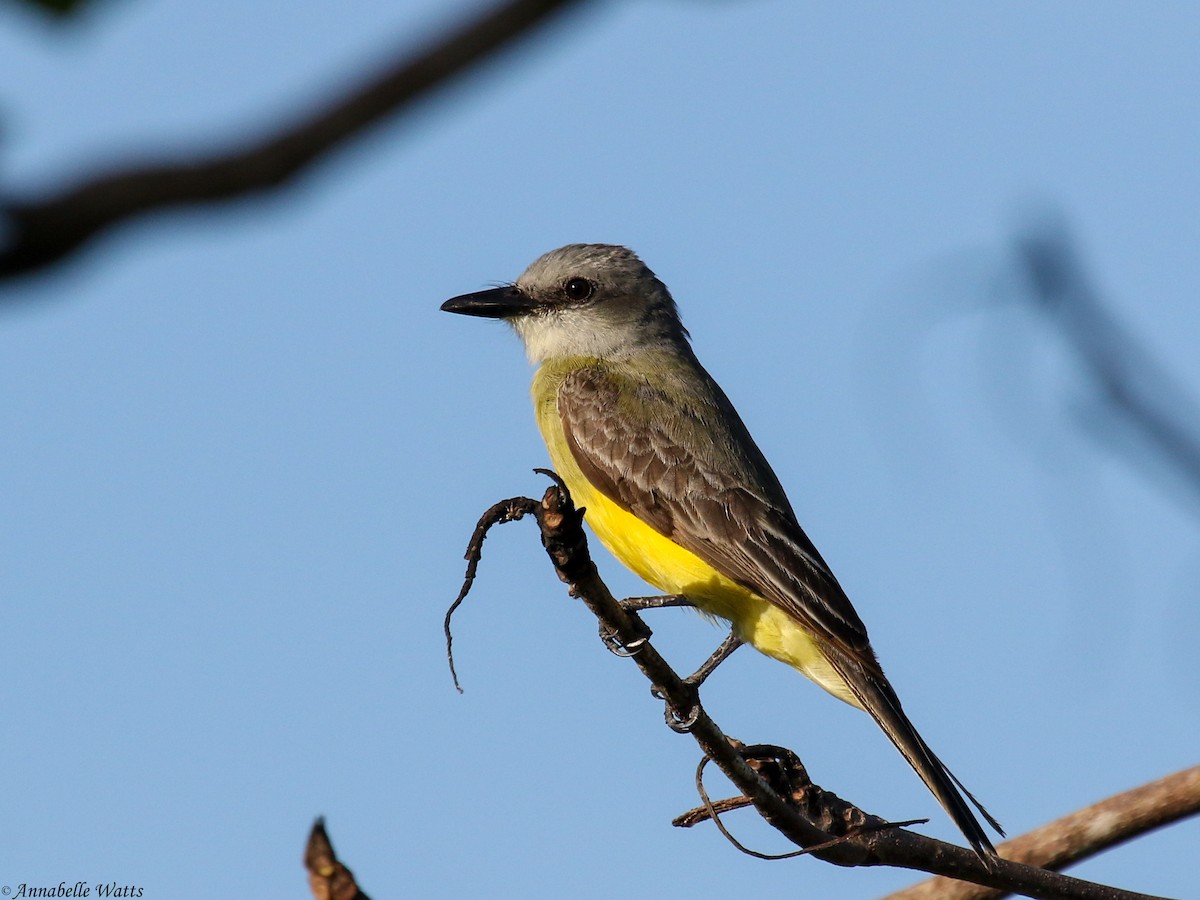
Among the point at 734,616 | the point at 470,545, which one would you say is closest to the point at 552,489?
the point at 470,545

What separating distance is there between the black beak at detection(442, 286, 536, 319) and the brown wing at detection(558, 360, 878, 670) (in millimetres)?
962

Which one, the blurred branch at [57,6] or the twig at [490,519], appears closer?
the blurred branch at [57,6]

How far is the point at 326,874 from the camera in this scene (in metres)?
3.23

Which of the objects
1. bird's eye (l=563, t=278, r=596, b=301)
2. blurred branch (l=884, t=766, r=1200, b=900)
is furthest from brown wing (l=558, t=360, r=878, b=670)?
blurred branch (l=884, t=766, r=1200, b=900)

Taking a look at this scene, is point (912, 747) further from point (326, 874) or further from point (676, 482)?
point (326, 874)

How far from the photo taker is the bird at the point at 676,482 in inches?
318

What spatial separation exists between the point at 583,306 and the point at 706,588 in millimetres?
2809

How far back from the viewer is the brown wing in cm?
823

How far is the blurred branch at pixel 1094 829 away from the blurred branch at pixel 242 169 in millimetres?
5830

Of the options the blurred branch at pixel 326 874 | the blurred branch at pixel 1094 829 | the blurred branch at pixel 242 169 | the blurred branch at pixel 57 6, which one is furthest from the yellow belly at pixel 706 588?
the blurred branch at pixel 242 169

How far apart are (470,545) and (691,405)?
3.93m

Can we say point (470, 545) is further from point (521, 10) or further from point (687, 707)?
point (521, 10)

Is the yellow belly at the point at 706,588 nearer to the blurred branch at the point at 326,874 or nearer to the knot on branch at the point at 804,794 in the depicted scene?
the knot on branch at the point at 804,794

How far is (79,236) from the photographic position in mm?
1070
